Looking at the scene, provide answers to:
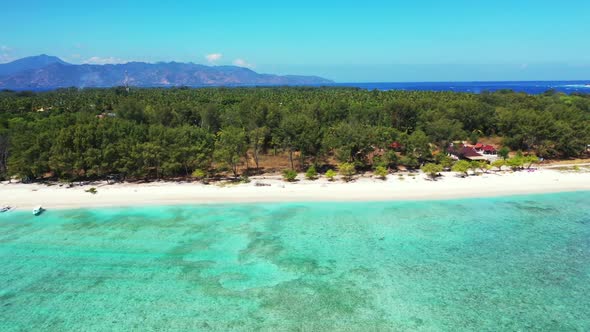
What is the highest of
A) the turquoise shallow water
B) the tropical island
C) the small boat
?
the tropical island

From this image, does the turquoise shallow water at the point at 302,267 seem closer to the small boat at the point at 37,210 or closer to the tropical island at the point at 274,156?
the small boat at the point at 37,210

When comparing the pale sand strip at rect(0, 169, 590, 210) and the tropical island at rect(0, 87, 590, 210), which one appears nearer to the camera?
the pale sand strip at rect(0, 169, 590, 210)

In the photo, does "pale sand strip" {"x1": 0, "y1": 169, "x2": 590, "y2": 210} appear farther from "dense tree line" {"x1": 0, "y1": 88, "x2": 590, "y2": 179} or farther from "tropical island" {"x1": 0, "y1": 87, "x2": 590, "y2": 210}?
"dense tree line" {"x1": 0, "y1": 88, "x2": 590, "y2": 179}

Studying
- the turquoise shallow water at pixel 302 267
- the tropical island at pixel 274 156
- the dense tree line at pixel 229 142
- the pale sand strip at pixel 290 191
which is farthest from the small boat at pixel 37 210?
the dense tree line at pixel 229 142

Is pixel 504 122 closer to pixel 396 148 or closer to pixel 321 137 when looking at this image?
pixel 396 148

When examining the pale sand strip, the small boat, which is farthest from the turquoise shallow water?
the pale sand strip

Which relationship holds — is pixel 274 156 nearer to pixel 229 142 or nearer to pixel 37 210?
pixel 229 142

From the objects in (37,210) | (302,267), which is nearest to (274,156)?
(37,210)
